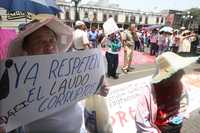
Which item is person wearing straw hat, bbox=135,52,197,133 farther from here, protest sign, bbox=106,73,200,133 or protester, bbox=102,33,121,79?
protester, bbox=102,33,121,79

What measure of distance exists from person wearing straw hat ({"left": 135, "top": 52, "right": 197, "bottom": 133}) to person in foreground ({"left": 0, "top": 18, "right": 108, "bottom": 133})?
0.54 m

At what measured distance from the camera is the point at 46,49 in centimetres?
211

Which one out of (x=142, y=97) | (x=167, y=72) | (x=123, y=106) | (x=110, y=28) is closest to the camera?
(x=167, y=72)

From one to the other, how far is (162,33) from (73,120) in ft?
49.6

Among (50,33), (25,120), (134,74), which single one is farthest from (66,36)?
(134,74)

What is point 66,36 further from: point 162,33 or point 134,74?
point 162,33

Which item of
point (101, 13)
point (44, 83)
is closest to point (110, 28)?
point (44, 83)

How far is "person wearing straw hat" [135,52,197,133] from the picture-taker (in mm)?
2457

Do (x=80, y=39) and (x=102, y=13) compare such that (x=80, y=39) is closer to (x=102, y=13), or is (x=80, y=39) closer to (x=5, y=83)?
(x=5, y=83)

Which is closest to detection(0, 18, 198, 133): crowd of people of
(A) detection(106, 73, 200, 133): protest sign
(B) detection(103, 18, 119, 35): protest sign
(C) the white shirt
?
(A) detection(106, 73, 200, 133): protest sign

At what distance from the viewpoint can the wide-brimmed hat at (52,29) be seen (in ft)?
6.53

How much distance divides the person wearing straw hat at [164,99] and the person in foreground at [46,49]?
0.54 metres

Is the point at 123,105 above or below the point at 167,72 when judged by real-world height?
below

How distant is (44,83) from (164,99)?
1108 millimetres
